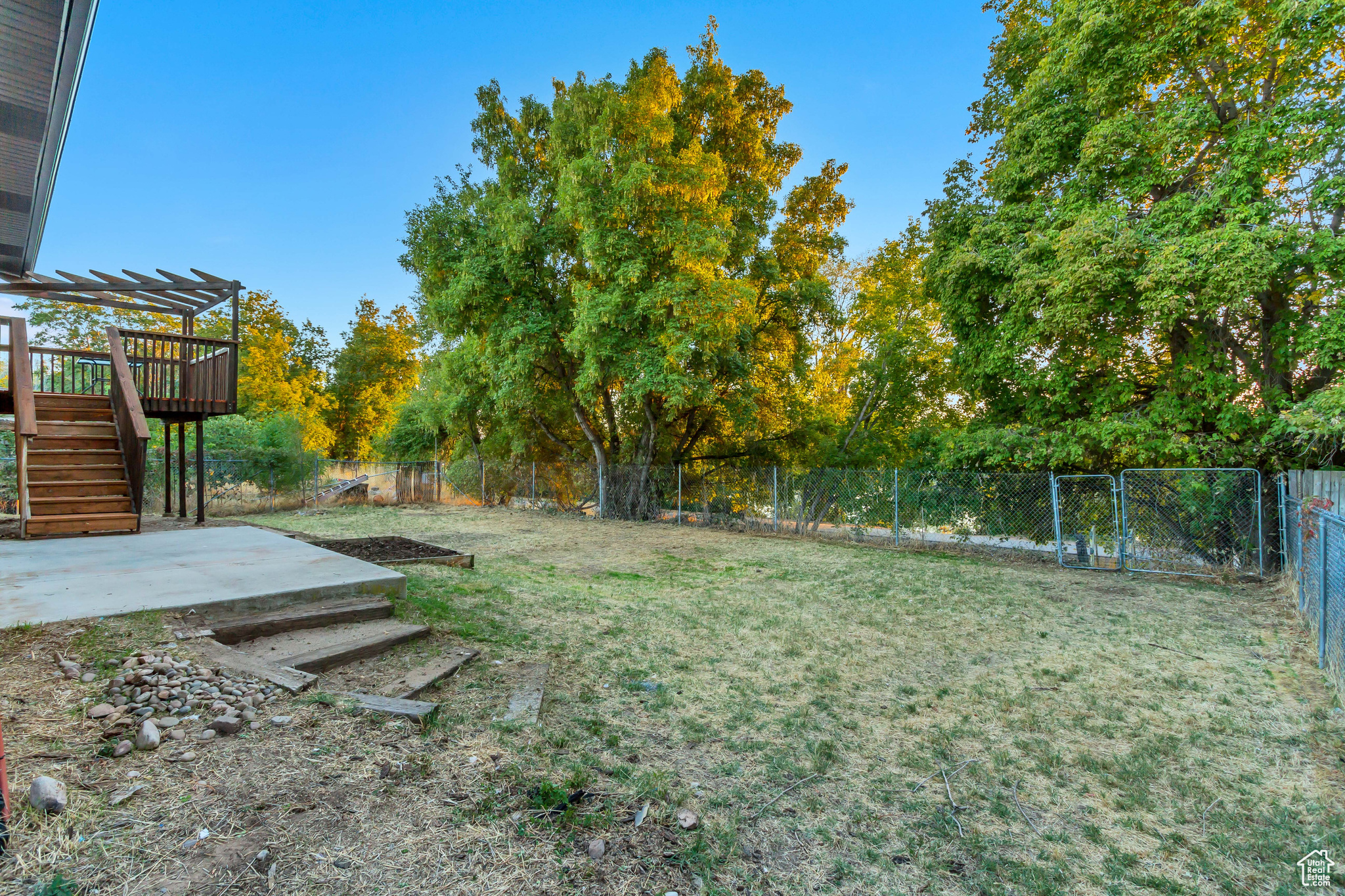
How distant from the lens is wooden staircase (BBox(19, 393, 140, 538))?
19.9 feet

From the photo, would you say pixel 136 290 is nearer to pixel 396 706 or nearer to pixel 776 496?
pixel 396 706

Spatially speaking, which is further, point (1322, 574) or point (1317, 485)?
point (1317, 485)

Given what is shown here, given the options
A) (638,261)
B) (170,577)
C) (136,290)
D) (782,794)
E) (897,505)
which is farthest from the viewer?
(638,261)

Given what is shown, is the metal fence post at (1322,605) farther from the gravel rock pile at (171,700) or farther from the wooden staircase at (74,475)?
the wooden staircase at (74,475)

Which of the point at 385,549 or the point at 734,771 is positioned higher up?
the point at 385,549

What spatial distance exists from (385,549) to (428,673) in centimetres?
483

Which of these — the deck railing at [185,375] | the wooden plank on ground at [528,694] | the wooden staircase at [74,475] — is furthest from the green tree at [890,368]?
the wooden staircase at [74,475]

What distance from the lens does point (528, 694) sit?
306cm

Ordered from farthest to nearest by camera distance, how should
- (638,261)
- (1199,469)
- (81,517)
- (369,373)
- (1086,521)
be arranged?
(369,373)
(638,261)
(1086,521)
(1199,469)
(81,517)

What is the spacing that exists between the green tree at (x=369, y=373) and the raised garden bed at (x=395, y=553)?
2419 cm

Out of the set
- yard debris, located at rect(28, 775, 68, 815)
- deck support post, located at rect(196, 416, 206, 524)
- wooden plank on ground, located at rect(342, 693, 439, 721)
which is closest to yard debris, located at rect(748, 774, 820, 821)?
wooden plank on ground, located at rect(342, 693, 439, 721)

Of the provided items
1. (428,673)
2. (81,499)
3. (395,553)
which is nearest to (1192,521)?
(428,673)

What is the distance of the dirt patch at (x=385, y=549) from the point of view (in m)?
6.66
